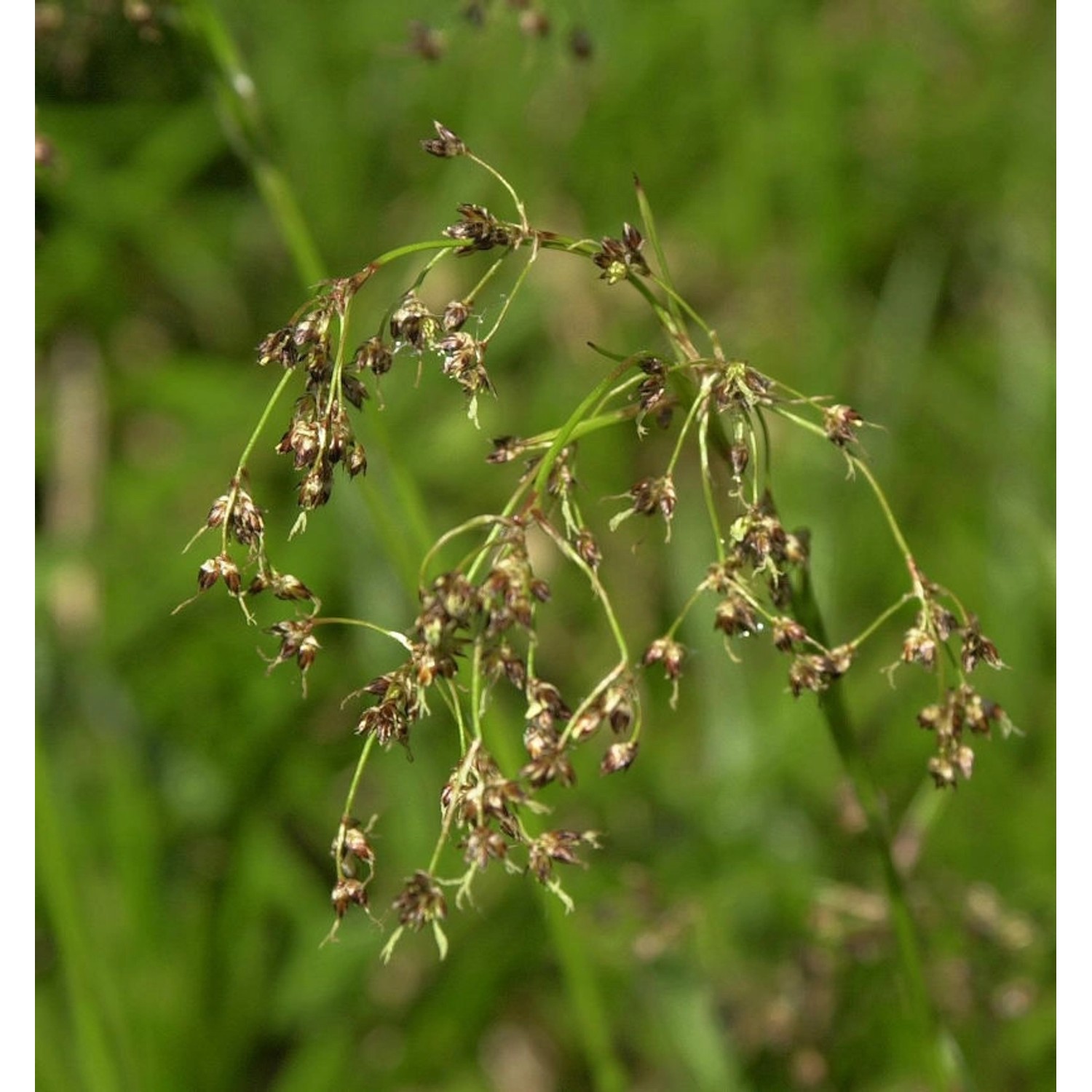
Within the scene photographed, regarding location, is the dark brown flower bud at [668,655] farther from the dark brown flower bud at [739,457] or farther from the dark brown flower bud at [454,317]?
the dark brown flower bud at [454,317]

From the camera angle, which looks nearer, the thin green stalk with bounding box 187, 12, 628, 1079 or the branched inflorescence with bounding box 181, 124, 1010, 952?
the branched inflorescence with bounding box 181, 124, 1010, 952

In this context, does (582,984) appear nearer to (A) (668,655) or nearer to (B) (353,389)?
(A) (668,655)

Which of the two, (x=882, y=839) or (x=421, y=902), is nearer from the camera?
(x=421, y=902)

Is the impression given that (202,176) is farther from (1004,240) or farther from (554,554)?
(1004,240)

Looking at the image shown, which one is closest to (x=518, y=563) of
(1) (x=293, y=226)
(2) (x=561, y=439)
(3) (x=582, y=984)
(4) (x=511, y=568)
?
(4) (x=511, y=568)

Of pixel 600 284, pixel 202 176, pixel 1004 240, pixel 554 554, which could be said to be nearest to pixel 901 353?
pixel 1004 240

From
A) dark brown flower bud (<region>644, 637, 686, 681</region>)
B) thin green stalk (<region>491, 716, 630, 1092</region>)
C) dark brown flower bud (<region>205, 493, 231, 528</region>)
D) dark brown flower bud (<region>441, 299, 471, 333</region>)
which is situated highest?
dark brown flower bud (<region>441, 299, 471, 333</region>)

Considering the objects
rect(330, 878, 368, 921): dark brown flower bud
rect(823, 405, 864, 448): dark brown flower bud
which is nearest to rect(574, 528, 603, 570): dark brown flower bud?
rect(823, 405, 864, 448): dark brown flower bud

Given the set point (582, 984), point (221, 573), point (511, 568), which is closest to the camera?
point (511, 568)

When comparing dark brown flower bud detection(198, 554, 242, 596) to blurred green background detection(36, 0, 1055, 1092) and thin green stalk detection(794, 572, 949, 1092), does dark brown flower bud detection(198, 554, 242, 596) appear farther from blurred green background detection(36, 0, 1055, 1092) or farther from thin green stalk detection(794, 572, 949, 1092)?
blurred green background detection(36, 0, 1055, 1092)
